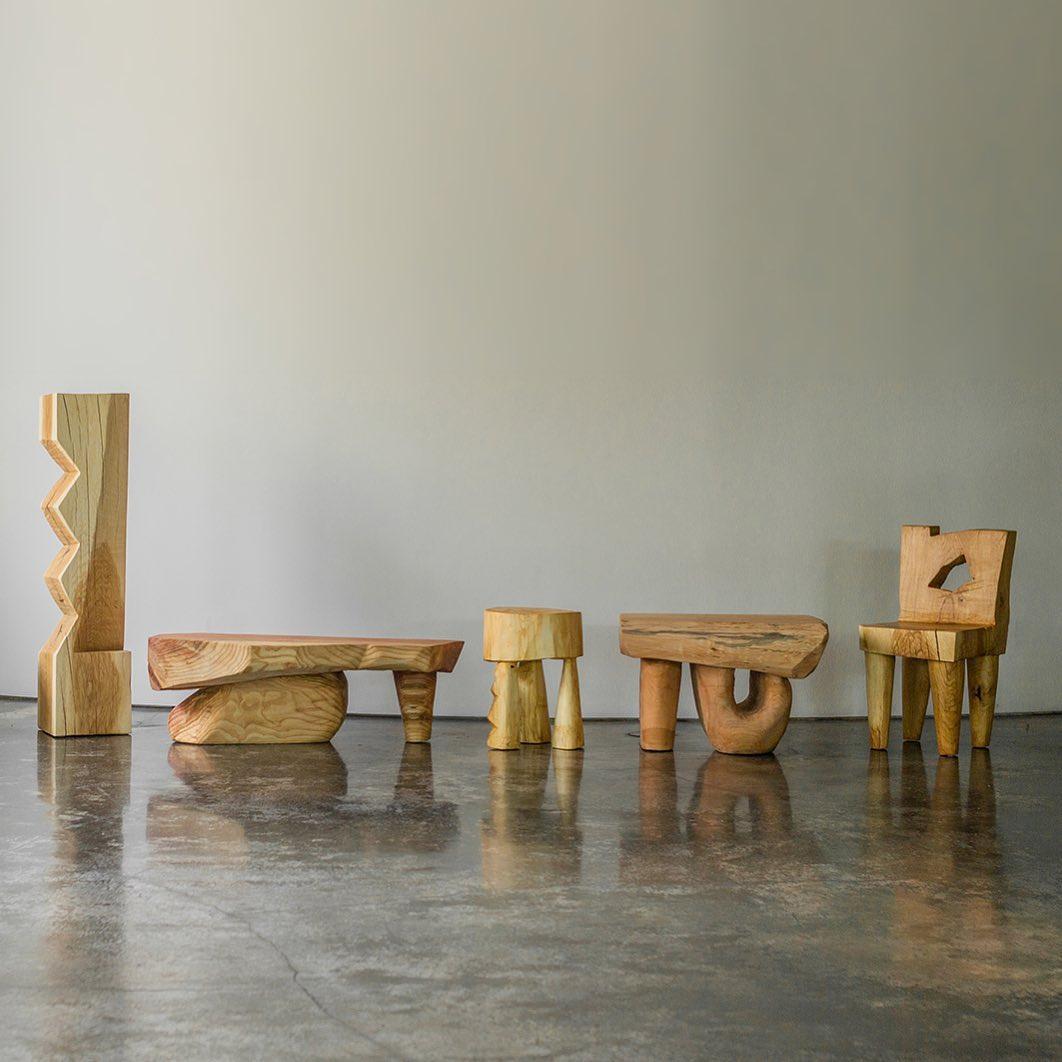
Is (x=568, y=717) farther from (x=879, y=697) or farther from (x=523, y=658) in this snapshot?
(x=879, y=697)

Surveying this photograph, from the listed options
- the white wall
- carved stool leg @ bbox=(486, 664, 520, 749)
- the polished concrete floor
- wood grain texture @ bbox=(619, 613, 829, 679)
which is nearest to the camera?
the polished concrete floor

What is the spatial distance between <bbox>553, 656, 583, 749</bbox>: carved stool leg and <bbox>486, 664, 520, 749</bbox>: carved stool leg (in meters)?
0.12

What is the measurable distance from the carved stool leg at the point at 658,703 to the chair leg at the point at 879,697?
1.93 feet

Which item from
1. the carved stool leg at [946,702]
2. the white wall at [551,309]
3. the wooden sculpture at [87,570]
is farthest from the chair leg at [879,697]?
the wooden sculpture at [87,570]

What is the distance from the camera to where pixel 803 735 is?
13.6ft

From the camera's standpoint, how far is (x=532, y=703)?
13.1 feet

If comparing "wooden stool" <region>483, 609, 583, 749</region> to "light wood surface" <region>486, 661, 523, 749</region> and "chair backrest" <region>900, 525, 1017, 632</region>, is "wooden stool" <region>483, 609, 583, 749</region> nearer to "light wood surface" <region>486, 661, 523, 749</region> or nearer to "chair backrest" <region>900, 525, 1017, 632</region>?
"light wood surface" <region>486, 661, 523, 749</region>

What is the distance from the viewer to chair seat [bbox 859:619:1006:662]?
375 cm

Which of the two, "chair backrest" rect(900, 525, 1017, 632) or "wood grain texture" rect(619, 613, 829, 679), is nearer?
"wood grain texture" rect(619, 613, 829, 679)

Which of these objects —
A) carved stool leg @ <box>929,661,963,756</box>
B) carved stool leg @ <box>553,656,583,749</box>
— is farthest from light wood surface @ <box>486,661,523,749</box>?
carved stool leg @ <box>929,661,963,756</box>

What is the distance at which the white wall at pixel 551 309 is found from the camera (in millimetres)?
4465

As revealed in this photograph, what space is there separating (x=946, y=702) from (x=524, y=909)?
2012mm

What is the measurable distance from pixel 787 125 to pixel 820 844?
278 centimetres

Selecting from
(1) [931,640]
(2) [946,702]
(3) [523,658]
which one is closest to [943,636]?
(1) [931,640]
